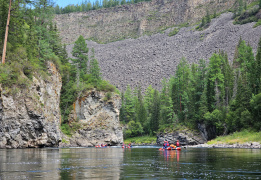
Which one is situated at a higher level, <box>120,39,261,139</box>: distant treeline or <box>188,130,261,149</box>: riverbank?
<box>120,39,261,139</box>: distant treeline

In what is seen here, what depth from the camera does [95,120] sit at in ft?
211

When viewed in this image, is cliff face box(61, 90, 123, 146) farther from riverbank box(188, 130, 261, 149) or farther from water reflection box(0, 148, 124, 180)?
water reflection box(0, 148, 124, 180)

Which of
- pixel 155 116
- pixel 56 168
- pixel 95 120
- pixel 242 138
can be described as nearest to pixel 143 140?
pixel 155 116

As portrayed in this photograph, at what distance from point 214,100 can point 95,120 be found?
30112mm

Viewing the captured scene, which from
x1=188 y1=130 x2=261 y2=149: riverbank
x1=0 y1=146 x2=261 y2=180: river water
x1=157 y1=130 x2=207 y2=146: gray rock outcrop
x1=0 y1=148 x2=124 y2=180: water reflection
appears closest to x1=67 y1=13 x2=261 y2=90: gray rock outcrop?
x1=157 y1=130 x2=207 y2=146: gray rock outcrop

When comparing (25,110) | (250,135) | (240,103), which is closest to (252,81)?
(240,103)

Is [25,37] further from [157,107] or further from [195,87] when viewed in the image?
[157,107]

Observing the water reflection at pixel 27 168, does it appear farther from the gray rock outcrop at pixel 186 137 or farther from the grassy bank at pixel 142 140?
the grassy bank at pixel 142 140

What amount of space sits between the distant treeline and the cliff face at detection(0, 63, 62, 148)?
116 ft

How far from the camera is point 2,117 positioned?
37.0m

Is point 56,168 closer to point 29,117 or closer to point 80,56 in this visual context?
point 29,117

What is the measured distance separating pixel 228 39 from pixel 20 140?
13507 centimetres

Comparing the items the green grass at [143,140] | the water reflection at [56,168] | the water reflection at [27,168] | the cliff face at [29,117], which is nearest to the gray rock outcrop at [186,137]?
the green grass at [143,140]

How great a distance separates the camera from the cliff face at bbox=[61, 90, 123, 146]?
6131 cm
